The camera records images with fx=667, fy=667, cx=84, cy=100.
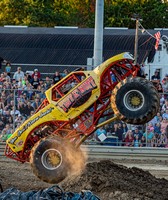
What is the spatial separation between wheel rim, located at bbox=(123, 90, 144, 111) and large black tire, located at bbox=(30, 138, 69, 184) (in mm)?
1623

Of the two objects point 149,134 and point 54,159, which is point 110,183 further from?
point 149,134

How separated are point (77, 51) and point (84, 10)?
92.7 ft

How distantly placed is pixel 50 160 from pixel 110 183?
1.54 m

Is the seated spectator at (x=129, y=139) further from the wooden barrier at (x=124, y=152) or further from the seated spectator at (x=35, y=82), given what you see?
the seated spectator at (x=35, y=82)

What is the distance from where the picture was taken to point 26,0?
198ft

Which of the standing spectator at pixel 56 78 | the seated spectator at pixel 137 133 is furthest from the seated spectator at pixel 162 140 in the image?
the standing spectator at pixel 56 78

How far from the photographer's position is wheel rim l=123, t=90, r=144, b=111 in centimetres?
1346

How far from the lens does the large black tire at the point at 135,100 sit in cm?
1341

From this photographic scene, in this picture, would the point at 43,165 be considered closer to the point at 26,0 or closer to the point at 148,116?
the point at 148,116

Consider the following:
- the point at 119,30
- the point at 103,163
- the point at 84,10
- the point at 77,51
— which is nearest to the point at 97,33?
the point at 103,163

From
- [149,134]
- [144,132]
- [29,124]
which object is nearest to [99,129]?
[144,132]

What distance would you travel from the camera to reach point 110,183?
1315 centimetres

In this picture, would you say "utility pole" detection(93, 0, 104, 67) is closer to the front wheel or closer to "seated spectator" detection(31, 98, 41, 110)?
"seated spectator" detection(31, 98, 41, 110)

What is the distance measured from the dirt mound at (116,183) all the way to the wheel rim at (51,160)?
1.31ft
